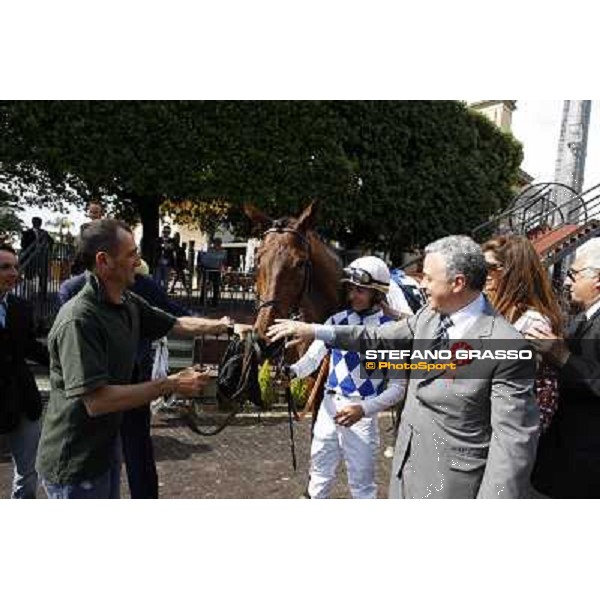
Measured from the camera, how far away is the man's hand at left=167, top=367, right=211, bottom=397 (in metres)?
2.40

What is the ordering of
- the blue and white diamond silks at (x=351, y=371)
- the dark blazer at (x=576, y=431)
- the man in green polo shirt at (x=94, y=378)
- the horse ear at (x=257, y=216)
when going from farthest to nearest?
the horse ear at (x=257, y=216) < the blue and white diamond silks at (x=351, y=371) < the dark blazer at (x=576, y=431) < the man in green polo shirt at (x=94, y=378)

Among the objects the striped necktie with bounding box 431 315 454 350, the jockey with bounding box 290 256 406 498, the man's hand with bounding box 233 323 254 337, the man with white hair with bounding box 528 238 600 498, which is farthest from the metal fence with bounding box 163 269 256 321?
the man with white hair with bounding box 528 238 600 498

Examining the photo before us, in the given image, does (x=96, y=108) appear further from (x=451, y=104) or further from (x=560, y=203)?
(x=560, y=203)

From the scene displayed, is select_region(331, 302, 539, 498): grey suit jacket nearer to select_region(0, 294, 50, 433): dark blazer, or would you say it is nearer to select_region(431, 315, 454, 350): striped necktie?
select_region(431, 315, 454, 350): striped necktie

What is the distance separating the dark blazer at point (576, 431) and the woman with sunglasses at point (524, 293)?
57mm

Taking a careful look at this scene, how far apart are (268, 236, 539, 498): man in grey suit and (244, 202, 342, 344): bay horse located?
3.30 feet

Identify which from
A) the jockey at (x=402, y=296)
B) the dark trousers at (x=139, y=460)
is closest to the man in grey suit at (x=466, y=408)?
the jockey at (x=402, y=296)

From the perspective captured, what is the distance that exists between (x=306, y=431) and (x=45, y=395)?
2.67 meters


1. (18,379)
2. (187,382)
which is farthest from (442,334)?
(18,379)

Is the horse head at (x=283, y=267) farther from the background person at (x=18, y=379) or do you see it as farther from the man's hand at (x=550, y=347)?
the man's hand at (x=550, y=347)

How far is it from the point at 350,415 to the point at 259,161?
2083 mm

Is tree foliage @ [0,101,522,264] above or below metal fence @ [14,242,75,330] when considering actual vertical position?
above

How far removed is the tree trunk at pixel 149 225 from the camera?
11.8ft

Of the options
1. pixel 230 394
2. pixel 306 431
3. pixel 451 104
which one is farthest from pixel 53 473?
pixel 306 431
